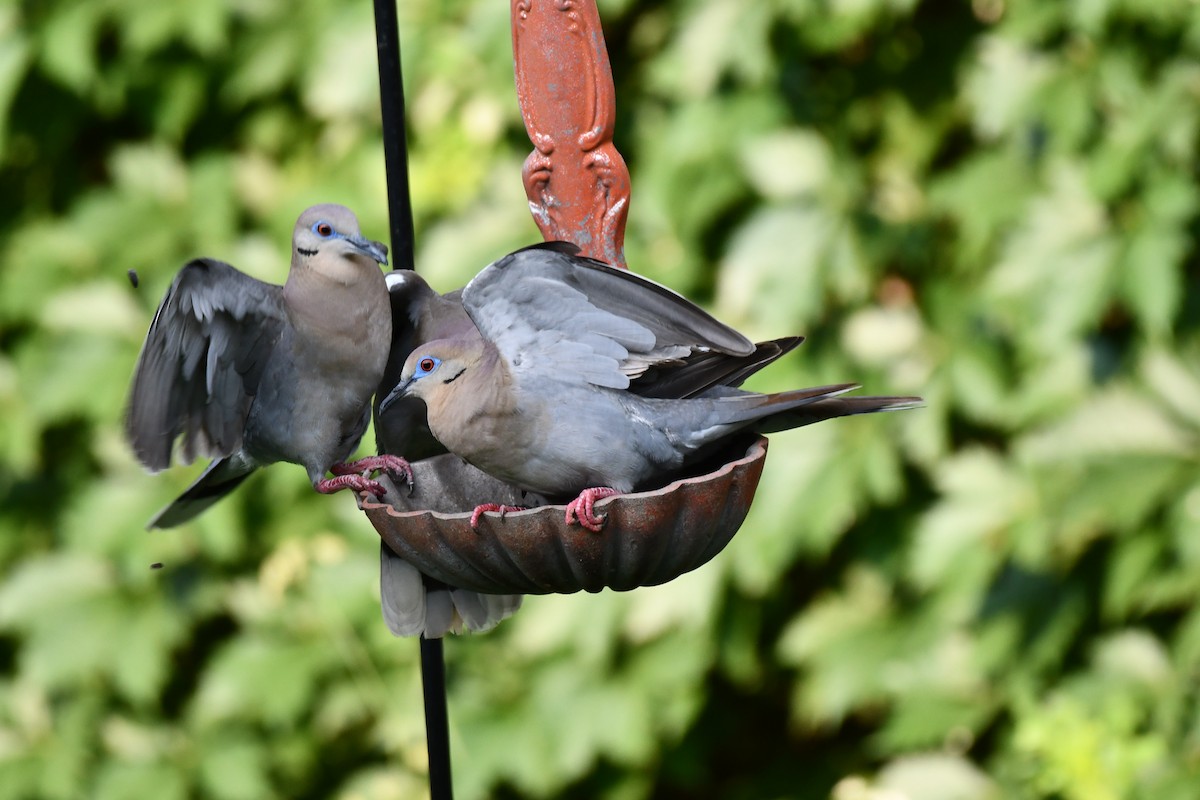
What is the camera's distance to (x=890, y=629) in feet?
10.5

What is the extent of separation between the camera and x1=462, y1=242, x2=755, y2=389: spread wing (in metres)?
1.68

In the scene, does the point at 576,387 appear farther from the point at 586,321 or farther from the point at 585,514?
the point at 585,514

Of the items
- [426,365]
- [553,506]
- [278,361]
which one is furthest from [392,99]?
[553,506]

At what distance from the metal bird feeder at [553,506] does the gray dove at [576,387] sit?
7 cm

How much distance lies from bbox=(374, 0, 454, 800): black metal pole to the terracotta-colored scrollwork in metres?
0.20

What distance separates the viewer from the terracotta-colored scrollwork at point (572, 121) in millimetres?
1868

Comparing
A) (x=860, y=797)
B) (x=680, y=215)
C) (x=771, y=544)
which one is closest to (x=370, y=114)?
(x=680, y=215)

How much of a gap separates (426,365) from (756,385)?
1469 mm

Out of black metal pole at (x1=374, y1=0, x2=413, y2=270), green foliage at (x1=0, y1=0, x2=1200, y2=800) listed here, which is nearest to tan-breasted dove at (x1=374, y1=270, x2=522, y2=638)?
black metal pole at (x1=374, y1=0, x2=413, y2=270)

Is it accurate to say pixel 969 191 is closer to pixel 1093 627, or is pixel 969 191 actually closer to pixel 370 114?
pixel 1093 627

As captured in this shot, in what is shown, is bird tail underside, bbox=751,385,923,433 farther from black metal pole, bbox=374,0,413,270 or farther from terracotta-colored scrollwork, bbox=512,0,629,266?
black metal pole, bbox=374,0,413,270

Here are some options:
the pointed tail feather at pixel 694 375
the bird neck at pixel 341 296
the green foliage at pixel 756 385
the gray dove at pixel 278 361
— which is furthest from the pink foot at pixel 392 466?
the green foliage at pixel 756 385

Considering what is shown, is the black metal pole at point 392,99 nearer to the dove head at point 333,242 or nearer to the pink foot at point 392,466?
the dove head at point 333,242

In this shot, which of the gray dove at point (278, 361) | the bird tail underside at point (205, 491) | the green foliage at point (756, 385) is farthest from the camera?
the green foliage at point (756, 385)
